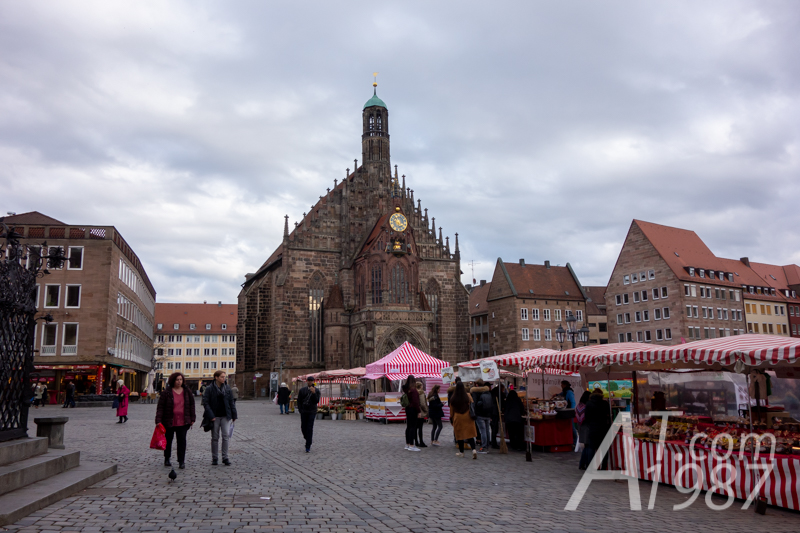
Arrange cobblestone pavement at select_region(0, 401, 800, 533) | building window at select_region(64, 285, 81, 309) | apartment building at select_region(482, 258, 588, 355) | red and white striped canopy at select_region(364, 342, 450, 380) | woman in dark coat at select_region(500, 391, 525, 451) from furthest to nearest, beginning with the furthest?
apartment building at select_region(482, 258, 588, 355), building window at select_region(64, 285, 81, 309), red and white striped canopy at select_region(364, 342, 450, 380), woman in dark coat at select_region(500, 391, 525, 451), cobblestone pavement at select_region(0, 401, 800, 533)

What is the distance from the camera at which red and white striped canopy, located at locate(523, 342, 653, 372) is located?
12664mm

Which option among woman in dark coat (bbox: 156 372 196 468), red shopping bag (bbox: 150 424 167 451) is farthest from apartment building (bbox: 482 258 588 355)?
red shopping bag (bbox: 150 424 167 451)

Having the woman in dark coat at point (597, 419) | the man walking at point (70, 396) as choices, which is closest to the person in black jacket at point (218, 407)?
the woman in dark coat at point (597, 419)

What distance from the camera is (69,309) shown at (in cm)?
3747

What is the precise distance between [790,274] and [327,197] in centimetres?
5568

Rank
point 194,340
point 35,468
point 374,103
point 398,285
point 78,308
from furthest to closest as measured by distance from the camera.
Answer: point 194,340, point 374,103, point 398,285, point 78,308, point 35,468

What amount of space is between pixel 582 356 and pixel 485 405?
2578 mm

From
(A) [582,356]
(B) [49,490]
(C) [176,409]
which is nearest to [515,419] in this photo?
(A) [582,356]

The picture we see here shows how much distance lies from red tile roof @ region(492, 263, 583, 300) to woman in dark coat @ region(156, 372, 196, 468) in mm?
58414

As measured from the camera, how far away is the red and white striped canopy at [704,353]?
9.10m

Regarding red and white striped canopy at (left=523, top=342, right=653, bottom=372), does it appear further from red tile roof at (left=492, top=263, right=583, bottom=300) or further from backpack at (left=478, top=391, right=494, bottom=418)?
red tile roof at (left=492, top=263, right=583, bottom=300)

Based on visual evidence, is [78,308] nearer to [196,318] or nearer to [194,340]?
[194,340]

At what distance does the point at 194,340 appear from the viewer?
3871 inches

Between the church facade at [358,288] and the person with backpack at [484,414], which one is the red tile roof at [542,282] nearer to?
the church facade at [358,288]
